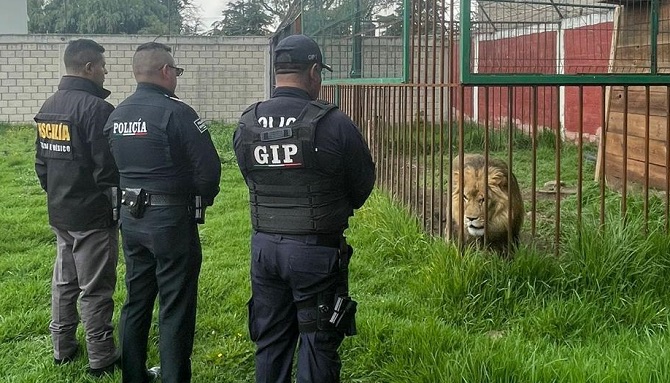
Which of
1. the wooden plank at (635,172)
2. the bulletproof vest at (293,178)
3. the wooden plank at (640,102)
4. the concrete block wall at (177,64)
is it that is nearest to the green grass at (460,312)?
the bulletproof vest at (293,178)

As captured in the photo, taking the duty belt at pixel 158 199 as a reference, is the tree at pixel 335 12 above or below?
above

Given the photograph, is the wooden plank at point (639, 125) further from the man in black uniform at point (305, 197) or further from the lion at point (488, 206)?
the man in black uniform at point (305, 197)

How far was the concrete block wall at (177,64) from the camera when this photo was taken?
17.7 m

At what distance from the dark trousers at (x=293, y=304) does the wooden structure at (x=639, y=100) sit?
4.11 meters

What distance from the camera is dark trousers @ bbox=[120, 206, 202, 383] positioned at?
3.78m

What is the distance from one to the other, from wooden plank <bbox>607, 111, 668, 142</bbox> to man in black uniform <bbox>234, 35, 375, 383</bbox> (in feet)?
15.3

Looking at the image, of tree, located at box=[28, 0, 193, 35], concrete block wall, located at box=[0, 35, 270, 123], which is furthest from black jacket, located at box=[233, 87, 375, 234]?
tree, located at box=[28, 0, 193, 35]

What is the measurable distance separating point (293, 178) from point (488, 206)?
2396 mm

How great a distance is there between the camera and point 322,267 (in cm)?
330

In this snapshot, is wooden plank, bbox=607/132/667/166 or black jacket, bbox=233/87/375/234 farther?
wooden plank, bbox=607/132/667/166

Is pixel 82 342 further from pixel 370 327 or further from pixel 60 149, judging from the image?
pixel 370 327

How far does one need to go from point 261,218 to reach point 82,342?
6.16 ft

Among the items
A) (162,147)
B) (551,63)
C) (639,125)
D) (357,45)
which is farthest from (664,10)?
(162,147)

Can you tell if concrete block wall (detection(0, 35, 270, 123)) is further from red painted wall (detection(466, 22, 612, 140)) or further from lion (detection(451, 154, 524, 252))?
lion (detection(451, 154, 524, 252))
